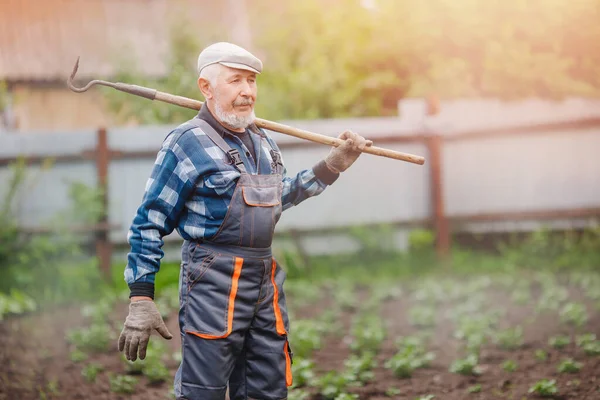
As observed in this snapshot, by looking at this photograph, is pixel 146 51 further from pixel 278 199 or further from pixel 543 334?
pixel 278 199

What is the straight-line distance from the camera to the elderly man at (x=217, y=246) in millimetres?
2809

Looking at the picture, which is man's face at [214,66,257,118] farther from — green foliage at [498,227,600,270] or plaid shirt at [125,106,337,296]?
green foliage at [498,227,600,270]

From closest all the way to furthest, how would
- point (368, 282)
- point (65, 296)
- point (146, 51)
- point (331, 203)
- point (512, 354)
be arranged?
1. point (512, 354)
2. point (65, 296)
3. point (368, 282)
4. point (331, 203)
5. point (146, 51)

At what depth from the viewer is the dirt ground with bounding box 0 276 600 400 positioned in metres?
4.30

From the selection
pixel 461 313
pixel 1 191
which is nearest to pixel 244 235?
pixel 461 313

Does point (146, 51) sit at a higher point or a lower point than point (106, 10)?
lower

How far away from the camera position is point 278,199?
9.78ft

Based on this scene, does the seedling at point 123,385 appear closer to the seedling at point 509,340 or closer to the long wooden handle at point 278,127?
the long wooden handle at point 278,127

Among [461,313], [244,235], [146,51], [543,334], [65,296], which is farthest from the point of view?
[146,51]

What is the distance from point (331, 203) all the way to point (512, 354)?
3.66 m

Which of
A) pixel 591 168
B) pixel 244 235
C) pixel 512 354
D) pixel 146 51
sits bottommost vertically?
pixel 512 354

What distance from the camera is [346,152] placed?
3215mm

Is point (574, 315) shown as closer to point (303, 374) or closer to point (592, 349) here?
point (592, 349)

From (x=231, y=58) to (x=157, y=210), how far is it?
0.64 meters
